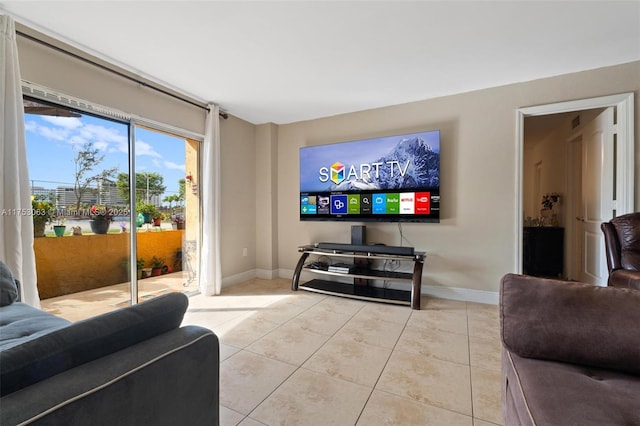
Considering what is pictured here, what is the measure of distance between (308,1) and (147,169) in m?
2.30

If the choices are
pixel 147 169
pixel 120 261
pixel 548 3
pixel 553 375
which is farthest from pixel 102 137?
pixel 548 3

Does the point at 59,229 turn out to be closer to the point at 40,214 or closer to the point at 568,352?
the point at 40,214

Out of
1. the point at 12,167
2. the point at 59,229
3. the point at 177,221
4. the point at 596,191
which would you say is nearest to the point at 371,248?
the point at 177,221

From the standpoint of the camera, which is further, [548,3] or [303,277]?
[303,277]

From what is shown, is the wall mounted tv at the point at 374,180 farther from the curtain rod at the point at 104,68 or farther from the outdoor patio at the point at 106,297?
the outdoor patio at the point at 106,297

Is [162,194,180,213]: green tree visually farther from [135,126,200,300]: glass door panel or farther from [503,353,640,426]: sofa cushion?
[503,353,640,426]: sofa cushion

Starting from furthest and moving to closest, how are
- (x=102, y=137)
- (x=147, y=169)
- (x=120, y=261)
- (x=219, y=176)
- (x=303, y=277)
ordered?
(x=303, y=277) < (x=219, y=176) < (x=147, y=169) < (x=120, y=261) < (x=102, y=137)

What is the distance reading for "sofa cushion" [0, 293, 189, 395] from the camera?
620mm

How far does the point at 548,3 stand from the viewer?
177 cm

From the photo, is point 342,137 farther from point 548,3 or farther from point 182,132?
point 548,3

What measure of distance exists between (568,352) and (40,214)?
3.38 meters

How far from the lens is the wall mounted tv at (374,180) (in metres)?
3.10

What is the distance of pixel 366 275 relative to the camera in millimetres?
3127

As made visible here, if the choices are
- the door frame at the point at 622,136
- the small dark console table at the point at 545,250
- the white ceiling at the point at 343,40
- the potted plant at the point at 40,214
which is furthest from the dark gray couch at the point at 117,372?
the small dark console table at the point at 545,250
